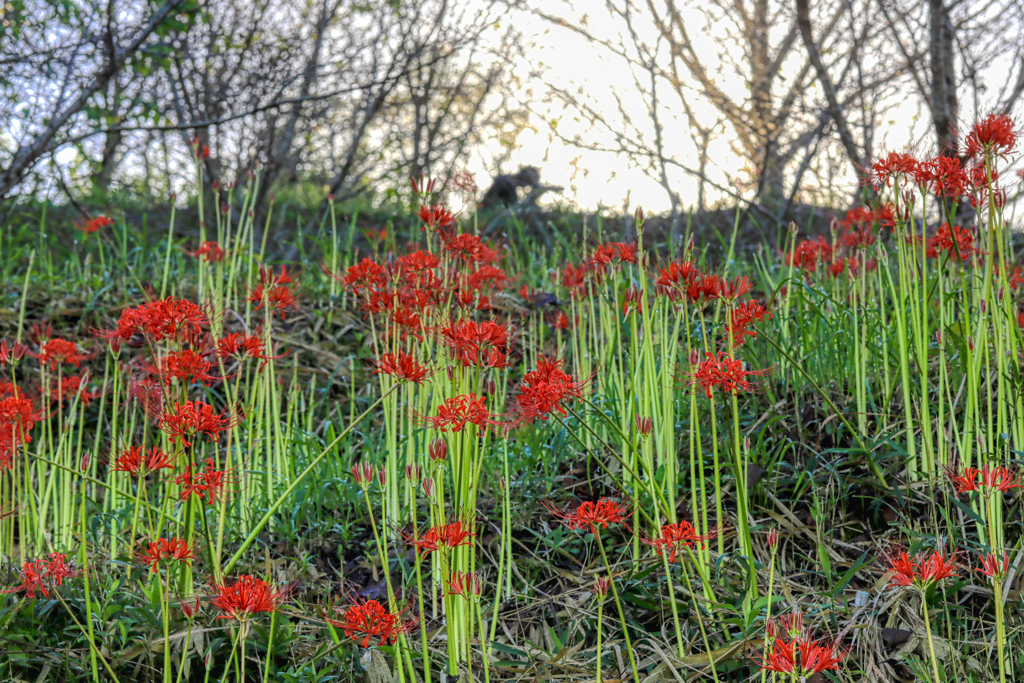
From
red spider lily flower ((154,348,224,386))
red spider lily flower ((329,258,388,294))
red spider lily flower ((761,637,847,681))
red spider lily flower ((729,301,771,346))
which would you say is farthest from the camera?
red spider lily flower ((329,258,388,294))

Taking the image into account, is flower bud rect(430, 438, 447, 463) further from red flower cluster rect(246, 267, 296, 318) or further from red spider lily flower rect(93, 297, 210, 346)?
red flower cluster rect(246, 267, 296, 318)

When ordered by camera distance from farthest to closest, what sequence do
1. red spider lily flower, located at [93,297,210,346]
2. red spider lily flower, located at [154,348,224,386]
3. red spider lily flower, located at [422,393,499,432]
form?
red spider lily flower, located at [93,297,210,346], red spider lily flower, located at [154,348,224,386], red spider lily flower, located at [422,393,499,432]

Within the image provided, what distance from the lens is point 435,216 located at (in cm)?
185

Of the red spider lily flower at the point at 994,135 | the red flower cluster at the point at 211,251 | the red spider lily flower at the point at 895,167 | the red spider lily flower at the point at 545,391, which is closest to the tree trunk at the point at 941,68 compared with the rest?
the red spider lily flower at the point at 895,167

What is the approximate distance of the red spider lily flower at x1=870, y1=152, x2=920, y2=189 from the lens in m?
1.91

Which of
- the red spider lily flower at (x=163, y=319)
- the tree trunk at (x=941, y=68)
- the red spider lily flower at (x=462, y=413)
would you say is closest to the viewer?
the red spider lily flower at (x=462, y=413)

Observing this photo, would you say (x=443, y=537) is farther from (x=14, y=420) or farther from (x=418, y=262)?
(x=14, y=420)

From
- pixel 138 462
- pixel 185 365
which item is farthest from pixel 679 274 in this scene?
pixel 138 462

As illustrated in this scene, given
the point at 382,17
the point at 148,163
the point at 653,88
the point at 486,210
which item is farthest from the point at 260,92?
the point at 148,163

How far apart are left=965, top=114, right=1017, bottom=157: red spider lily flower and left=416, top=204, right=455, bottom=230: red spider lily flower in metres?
1.23

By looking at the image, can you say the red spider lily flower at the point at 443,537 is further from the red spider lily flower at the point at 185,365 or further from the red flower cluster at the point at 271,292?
the red flower cluster at the point at 271,292

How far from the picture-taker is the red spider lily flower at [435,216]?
1825mm

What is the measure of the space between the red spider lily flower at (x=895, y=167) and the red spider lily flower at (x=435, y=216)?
43.9 inches

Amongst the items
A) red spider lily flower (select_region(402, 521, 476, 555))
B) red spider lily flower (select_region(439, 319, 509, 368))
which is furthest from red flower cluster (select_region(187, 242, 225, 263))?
red spider lily flower (select_region(402, 521, 476, 555))
